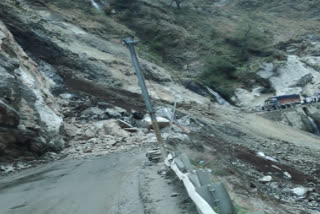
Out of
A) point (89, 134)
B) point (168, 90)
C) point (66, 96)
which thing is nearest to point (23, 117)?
point (89, 134)

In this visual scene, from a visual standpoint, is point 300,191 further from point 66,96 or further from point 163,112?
point 66,96

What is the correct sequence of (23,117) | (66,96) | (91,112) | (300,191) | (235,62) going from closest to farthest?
(300,191) → (23,117) → (91,112) → (66,96) → (235,62)

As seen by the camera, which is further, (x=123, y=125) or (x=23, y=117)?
(x=123, y=125)

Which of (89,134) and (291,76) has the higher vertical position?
(291,76)

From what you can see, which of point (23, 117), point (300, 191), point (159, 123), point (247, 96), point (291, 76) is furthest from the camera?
point (291, 76)

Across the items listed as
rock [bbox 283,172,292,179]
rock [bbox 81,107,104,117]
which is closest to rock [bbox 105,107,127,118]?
rock [bbox 81,107,104,117]

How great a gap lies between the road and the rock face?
1.31m

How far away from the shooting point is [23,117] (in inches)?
500

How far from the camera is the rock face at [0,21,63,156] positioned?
11648mm

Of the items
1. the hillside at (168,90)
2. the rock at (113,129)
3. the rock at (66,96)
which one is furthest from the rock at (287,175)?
the rock at (66,96)

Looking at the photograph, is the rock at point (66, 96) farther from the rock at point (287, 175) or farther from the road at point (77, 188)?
the rock at point (287, 175)

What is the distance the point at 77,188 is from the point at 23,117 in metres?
5.88

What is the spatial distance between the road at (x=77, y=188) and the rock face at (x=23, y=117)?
1314mm

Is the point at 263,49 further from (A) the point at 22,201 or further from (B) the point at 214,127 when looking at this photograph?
(A) the point at 22,201
